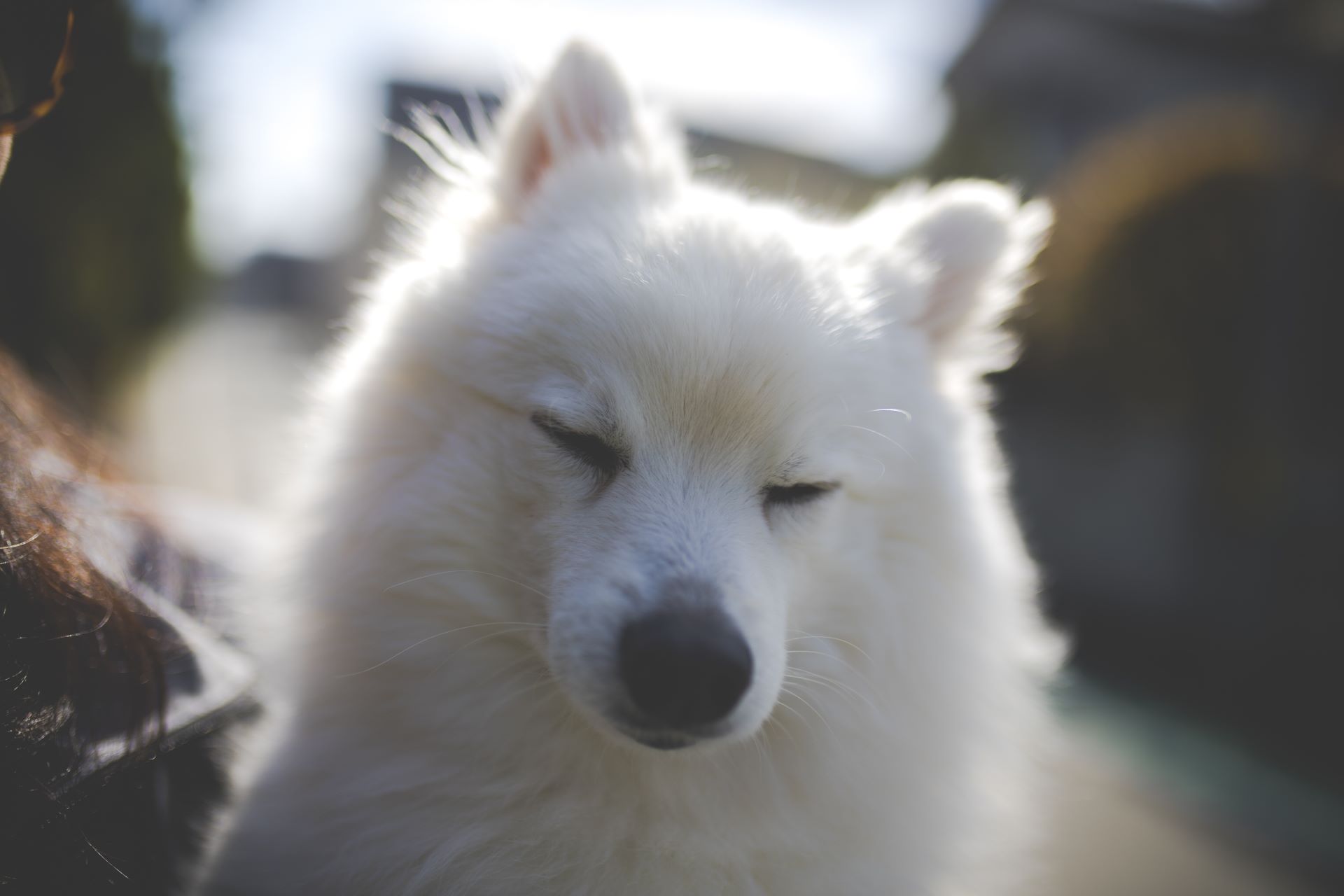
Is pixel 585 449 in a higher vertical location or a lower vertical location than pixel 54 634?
higher

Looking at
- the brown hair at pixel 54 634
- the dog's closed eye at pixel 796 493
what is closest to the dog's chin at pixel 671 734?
the dog's closed eye at pixel 796 493

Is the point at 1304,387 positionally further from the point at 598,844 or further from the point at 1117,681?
the point at 598,844

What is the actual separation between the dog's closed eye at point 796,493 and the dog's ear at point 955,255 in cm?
58

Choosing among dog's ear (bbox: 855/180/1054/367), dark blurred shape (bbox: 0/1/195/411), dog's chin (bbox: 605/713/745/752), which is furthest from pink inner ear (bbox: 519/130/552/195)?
dark blurred shape (bbox: 0/1/195/411)

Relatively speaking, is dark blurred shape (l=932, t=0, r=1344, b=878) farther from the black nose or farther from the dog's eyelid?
the black nose

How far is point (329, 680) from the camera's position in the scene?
1762 mm

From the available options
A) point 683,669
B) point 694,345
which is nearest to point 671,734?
point 683,669

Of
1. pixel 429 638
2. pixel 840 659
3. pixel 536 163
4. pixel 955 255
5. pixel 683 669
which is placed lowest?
pixel 429 638

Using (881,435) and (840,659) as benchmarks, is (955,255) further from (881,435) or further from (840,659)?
(840,659)

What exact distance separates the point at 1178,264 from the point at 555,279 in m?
7.85

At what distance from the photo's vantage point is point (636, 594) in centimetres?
142

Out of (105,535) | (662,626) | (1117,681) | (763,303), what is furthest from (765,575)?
(1117,681)

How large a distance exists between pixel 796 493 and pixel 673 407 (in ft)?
1.17

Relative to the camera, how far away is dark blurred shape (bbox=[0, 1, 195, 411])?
480cm
